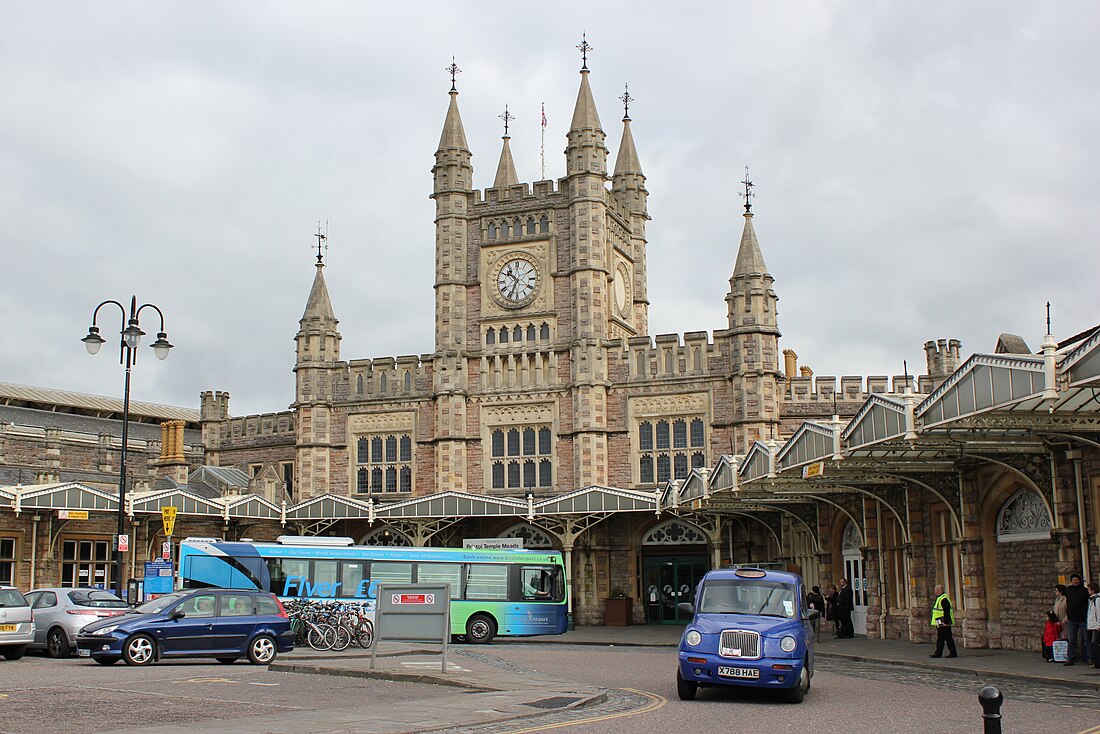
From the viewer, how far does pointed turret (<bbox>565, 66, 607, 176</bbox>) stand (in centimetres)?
4459

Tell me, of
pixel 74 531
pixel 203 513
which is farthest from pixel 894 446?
pixel 74 531

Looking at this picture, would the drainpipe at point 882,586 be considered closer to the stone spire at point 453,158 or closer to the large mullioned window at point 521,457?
the large mullioned window at point 521,457

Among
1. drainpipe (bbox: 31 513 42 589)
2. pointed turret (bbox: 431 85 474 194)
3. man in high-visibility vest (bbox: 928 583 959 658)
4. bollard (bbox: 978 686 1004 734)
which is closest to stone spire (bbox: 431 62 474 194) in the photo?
pointed turret (bbox: 431 85 474 194)

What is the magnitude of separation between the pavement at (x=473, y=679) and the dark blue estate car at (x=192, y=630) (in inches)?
36.4

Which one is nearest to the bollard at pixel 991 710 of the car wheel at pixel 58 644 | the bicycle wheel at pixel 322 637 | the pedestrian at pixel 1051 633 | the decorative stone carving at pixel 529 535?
the pedestrian at pixel 1051 633

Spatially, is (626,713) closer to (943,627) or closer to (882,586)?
(943,627)

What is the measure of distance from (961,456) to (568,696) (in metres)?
11.2

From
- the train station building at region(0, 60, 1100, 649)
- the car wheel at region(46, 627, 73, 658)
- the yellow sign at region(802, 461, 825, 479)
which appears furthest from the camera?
the train station building at region(0, 60, 1100, 649)

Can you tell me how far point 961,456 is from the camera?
901 inches

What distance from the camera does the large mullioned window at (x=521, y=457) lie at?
4350 centimetres

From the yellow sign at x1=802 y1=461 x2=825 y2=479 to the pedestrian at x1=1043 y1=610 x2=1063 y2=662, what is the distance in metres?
5.04

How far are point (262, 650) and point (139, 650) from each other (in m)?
2.12

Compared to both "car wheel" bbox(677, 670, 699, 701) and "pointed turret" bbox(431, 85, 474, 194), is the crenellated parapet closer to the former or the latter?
"pointed turret" bbox(431, 85, 474, 194)

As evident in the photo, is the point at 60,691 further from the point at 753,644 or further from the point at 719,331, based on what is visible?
the point at 719,331
